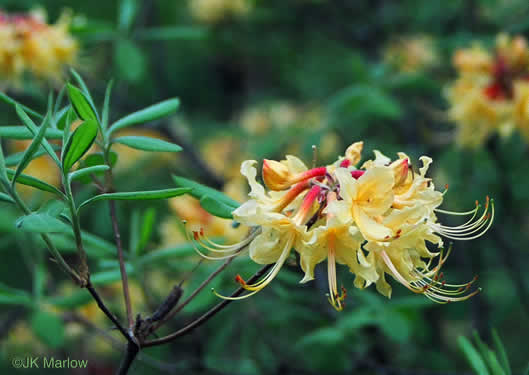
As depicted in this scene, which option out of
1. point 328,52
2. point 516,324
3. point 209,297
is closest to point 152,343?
point 209,297

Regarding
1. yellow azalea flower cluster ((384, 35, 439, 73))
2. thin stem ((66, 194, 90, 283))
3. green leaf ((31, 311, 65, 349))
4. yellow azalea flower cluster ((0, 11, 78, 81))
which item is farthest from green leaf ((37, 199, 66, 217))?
yellow azalea flower cluster ((384, 35, 439, 73))

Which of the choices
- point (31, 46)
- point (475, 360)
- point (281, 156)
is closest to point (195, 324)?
point (475, 360)

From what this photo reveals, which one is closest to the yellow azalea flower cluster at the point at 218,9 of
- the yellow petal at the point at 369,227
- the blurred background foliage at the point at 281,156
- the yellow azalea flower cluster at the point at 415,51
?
the blurred background foliage at the point at 281,156

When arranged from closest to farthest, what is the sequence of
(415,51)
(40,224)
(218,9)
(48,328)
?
(40,224), (48,328), (415,51), (218,9)

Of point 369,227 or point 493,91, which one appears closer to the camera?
point 369,227

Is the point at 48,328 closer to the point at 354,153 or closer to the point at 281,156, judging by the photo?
the point at 354,153

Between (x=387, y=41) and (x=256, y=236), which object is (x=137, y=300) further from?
(x=387, y=41)
